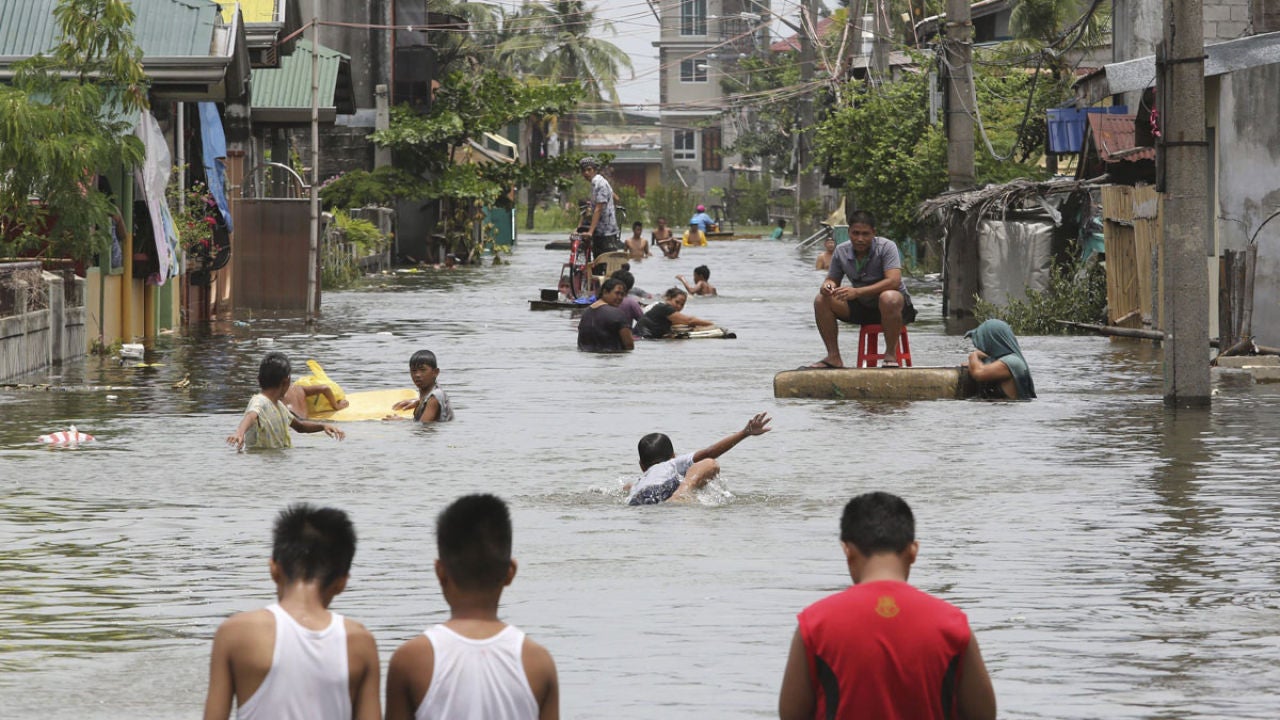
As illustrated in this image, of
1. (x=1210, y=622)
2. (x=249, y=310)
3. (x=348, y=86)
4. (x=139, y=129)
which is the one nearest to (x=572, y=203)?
(x=348, y=86)

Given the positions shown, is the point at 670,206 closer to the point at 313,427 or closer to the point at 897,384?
the point at 897,384

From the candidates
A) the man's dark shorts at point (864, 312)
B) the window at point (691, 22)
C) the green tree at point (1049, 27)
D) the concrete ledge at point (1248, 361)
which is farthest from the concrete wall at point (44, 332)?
the window at point (691, 22)

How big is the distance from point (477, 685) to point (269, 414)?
10.7 m

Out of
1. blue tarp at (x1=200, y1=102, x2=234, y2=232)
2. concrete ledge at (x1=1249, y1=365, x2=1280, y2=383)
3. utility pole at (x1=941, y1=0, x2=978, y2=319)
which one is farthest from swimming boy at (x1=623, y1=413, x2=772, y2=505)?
utility pole at (x1=941, y1=0, x2=978, y2=319)

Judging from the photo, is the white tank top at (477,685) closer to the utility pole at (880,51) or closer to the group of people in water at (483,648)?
the group of people in water at (483,648)

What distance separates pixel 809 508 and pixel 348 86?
29.5 m

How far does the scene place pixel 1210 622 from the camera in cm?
874

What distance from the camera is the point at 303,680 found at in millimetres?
4719

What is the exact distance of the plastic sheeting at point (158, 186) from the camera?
24719mm

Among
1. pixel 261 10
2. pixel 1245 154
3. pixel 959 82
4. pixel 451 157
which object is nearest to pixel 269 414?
pixel 1245 154

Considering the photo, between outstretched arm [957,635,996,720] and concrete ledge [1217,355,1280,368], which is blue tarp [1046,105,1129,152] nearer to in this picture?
concrete ledge [1217,355,1280,368]

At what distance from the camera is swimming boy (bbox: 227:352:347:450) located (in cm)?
1457

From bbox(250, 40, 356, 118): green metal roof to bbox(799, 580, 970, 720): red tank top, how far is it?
32676mm

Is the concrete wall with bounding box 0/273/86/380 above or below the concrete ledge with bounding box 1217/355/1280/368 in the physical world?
above
